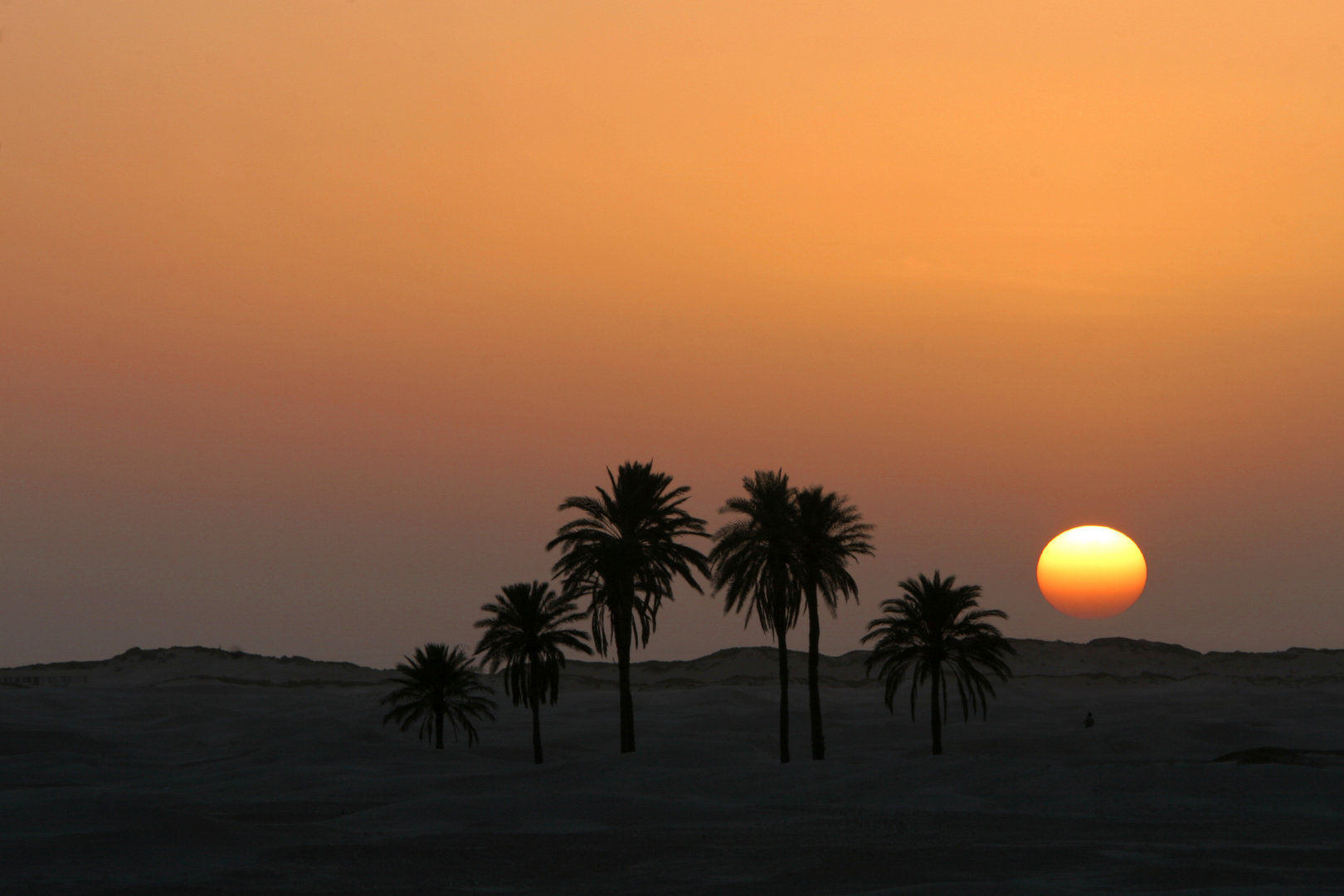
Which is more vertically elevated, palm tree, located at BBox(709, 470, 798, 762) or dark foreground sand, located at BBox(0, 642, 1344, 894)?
palm tree, located at BBox(709, 470, 798, 762)

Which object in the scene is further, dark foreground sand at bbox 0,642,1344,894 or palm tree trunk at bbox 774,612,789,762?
palm tree trunk at bbox 774,612,789,762

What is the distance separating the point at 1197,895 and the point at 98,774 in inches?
2074

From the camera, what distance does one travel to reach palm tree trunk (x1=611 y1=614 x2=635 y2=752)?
62.6m

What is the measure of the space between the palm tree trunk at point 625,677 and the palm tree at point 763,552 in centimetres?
543

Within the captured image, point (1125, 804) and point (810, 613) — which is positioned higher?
point (810, 613)

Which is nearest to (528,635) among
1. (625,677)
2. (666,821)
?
(625,677)

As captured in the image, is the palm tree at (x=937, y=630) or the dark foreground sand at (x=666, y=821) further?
the palm tree at (x=937, y=630)

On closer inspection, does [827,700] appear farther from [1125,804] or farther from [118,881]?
[118,881]

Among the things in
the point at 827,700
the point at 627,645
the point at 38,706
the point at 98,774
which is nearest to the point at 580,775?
the point at 627,645

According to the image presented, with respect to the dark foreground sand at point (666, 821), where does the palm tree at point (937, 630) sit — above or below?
above

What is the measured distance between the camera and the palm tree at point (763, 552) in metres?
59.1

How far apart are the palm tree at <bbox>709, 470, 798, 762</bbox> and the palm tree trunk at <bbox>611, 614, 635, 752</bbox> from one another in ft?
17.8

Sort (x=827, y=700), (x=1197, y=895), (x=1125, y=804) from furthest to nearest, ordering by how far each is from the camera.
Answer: (x=827, y=700) → (x=1125, y=804) → (x=1197, y=895)

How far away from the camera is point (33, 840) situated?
102 feet
